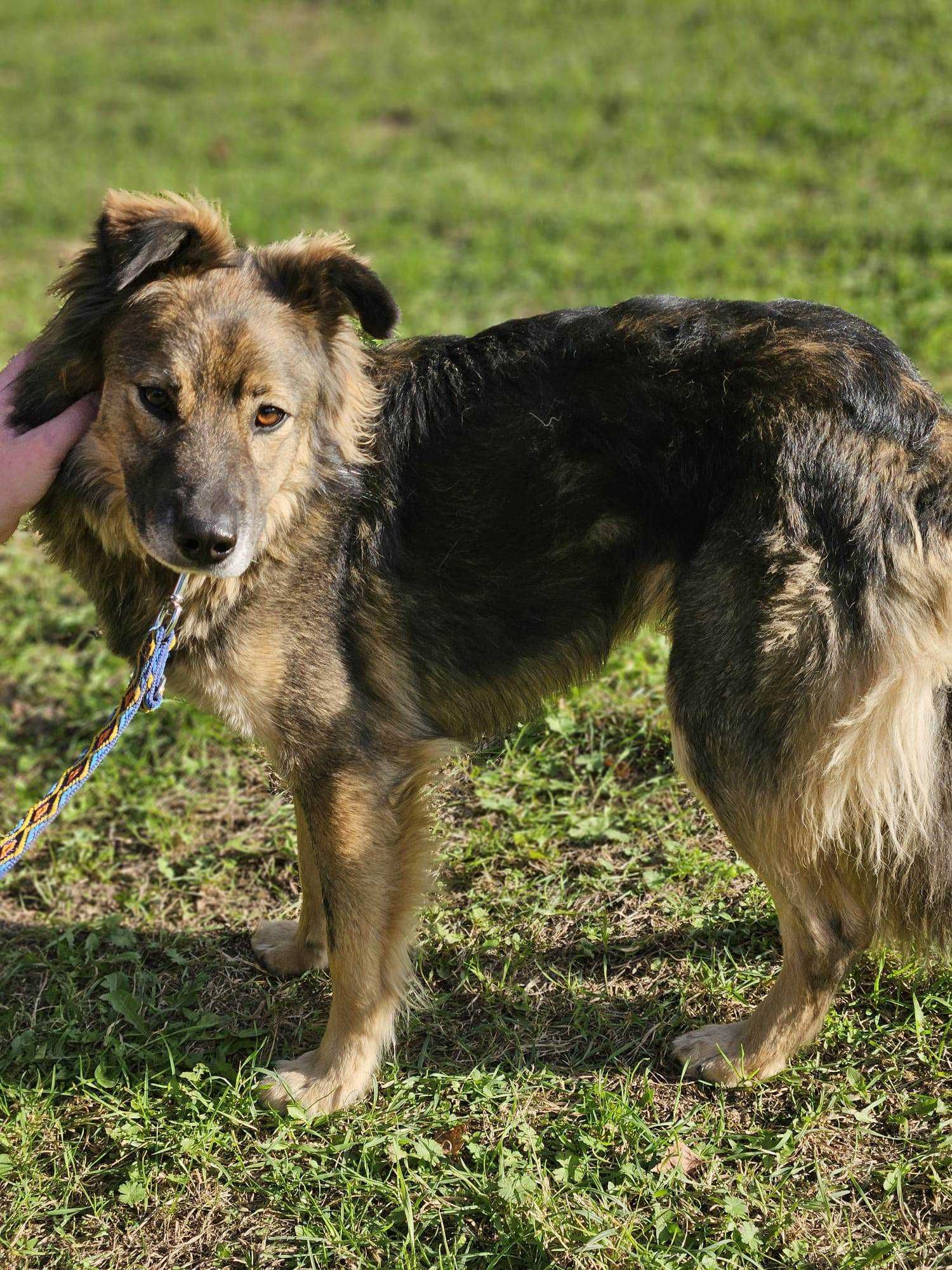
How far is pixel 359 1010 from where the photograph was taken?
Answer: 3.01 meters

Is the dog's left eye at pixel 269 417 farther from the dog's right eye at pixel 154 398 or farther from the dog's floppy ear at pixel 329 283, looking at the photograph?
the dog's floppy ear at pixel 329 283

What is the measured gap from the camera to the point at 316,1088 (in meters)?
2.98

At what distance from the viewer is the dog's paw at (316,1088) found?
2.96 metres

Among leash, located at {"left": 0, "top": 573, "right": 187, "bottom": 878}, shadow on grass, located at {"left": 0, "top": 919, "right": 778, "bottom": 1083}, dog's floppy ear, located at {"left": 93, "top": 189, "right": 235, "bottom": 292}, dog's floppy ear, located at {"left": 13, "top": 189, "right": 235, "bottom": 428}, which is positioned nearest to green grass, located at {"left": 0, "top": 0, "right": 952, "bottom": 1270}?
shadow on grass, located at {"left": 0, "top": 919, "right": 778, "bottom": 1083}

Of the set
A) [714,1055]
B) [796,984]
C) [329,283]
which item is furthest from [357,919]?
[329,283]

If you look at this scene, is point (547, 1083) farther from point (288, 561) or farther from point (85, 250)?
point (85, 250)

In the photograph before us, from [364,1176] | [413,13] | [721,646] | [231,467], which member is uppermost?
[413,13]

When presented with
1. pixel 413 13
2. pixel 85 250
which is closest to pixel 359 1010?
pixel 85 250

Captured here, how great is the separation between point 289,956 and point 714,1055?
1362 mm

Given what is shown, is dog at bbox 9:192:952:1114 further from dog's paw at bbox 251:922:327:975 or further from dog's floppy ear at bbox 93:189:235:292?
dog's paw at bbox 251:922:327:975

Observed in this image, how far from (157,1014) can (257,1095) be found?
1.55 ft

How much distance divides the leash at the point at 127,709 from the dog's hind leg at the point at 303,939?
0.79 meters

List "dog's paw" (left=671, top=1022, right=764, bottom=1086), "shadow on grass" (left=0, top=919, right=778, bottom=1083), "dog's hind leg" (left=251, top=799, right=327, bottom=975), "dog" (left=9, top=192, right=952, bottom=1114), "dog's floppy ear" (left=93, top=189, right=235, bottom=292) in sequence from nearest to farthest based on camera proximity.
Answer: "dog" (left=9, top=192, right=952, bottom=1114) → "dog's floppy ear" (left=93, top=189, right=235, bottom=292) → "dog's paw" (left=671, top=1022, right=764, bottom=1086) → "shadow on grass" (left=0, top=919, right=778, bottom=1083) → "dog's hind leg" (left=251, top=799, right=327, bottom=975)

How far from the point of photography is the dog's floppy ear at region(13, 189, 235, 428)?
2.79 metres
